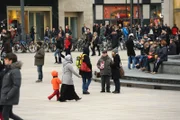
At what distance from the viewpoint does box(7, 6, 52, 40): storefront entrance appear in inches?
2135

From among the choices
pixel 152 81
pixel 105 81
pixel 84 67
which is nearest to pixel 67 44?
pixel 152 81

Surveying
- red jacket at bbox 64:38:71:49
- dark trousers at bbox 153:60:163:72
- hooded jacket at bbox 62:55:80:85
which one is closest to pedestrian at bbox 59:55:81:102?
hooded jacket at bbox 62:55:80:85

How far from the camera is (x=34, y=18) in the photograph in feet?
183

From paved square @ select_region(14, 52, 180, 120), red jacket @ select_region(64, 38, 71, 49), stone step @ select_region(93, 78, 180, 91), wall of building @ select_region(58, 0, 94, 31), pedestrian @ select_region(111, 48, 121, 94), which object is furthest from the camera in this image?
wall of building @ select_region(58, 0, 94, 31)

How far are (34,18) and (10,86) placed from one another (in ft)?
144

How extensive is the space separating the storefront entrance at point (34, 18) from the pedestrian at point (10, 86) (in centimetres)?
4122

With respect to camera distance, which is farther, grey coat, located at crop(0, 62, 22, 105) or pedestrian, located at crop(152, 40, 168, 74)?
pedestrian, located at crop(152, 40, 168, 74)

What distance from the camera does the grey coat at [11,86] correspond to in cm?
1225

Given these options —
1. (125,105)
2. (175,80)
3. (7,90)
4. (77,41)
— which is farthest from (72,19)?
(7,90)

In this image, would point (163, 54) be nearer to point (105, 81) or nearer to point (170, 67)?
point (170, 67)

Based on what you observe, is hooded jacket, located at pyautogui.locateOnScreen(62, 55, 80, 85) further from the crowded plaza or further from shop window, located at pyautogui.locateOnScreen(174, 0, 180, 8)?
shop window, located at pyautogui.locateOnScreen(174, 0, 180, 8)

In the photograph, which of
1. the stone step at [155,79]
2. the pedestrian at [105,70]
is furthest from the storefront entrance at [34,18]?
the pedestrian at [105,70]

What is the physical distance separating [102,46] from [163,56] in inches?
749

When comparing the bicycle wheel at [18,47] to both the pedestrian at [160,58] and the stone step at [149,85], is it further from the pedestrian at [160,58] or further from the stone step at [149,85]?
the stone step at [149,85]
